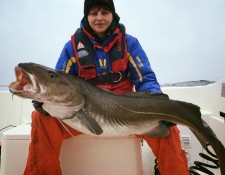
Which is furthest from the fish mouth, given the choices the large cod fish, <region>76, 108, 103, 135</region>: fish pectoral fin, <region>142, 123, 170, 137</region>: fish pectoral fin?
<region>142, 123, 170, 137</region>: fish pectoral fin

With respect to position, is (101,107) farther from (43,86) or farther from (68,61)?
(68,61)

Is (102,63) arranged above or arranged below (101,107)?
above

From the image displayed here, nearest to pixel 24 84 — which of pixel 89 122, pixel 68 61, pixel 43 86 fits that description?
pixel 43 86

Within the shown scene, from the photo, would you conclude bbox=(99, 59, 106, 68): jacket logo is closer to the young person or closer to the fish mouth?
the young person

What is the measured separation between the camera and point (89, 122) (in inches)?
59.3

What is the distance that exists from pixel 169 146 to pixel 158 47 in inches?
Result: 183

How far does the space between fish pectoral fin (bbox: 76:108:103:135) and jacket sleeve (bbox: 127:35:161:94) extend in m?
0.79

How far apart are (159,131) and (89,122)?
1.81 ft

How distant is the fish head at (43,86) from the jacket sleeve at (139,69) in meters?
0.88

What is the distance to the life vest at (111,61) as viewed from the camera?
92.4 inches

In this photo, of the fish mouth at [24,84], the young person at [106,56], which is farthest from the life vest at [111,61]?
the fish mouth at [24,84]

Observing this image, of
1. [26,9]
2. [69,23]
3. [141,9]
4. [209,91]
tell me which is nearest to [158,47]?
[141,9]

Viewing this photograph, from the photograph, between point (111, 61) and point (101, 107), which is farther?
point (111, 61)

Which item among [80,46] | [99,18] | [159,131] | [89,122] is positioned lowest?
[159,131]
